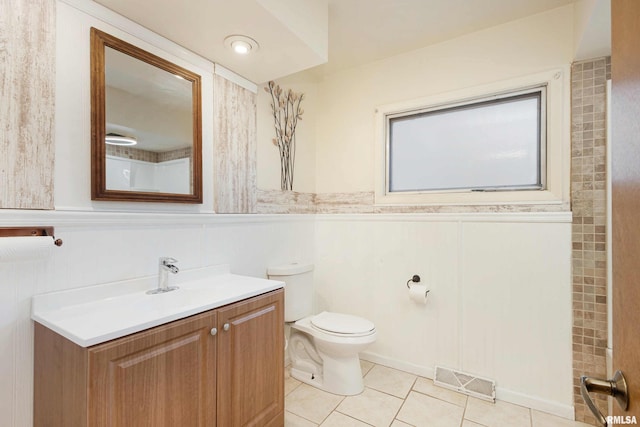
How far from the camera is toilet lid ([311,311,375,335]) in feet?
6.53

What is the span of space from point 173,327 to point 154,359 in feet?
0.39

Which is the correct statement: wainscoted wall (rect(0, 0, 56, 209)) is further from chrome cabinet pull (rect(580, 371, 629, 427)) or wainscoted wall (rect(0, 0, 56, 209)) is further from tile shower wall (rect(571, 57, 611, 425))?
tile shower wall (rect(571, 57, 611, 425))

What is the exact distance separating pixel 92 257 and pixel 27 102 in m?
0.67

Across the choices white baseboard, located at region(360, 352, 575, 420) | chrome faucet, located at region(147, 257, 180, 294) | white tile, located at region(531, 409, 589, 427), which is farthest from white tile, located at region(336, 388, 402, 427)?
chrome faucet, located at region(147, 257, 180, 294)

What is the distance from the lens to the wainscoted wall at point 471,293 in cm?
187

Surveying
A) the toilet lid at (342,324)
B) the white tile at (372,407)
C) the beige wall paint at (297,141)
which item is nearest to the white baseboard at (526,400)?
the white tile at (372,407)

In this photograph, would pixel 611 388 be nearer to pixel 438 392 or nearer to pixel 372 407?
pixel 372 407

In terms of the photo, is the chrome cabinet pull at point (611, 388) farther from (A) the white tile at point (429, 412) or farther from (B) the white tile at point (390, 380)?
(B) the white tile at point (390, 380)

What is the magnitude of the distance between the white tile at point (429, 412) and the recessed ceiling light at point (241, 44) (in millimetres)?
2323

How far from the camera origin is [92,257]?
135cm

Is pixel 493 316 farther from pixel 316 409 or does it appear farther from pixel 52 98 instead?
pixel 52 98

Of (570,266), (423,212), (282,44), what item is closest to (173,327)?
(282,44)

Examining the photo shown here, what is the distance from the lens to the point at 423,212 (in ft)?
7.52

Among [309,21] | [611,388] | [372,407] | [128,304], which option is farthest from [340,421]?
[309,21]
